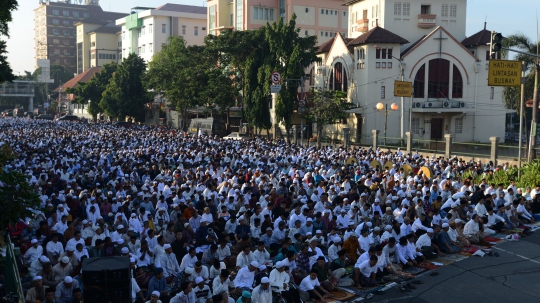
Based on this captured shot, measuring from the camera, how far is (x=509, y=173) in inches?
866

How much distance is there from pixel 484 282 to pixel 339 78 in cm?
3290

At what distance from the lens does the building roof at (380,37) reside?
3975cm

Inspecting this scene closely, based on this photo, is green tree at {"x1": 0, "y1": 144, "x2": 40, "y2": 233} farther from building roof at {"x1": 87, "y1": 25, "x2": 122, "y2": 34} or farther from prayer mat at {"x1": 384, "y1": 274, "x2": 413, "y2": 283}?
building roof at {"x1": 87, "y1": 25, "x2": 122, "y2": 34}

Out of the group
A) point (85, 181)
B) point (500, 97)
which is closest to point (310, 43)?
point (500, 97)

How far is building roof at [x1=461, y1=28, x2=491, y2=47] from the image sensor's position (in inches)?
1624

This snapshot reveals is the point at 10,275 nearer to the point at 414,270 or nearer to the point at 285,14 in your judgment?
the point at 414,270

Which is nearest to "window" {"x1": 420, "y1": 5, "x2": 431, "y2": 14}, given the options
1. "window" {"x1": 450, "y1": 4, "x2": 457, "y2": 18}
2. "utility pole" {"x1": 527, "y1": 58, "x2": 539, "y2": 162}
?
"window" {"x1": 450, "y1": 4, "x2": 457, "y2": 18}

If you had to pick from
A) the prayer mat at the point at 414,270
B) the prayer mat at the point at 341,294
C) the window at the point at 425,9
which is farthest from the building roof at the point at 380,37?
the prayer mat at the point at 341,294

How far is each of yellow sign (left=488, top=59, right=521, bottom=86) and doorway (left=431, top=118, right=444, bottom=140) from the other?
71.8 feet

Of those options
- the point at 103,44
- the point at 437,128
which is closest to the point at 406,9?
the point at 437,128

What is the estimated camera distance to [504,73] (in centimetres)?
2009

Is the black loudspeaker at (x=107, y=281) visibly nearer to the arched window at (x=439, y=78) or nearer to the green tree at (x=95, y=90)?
the arched window at (x=439, y=78)

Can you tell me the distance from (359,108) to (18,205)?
35.3 m

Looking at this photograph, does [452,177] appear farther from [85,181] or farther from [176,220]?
[85,181]
